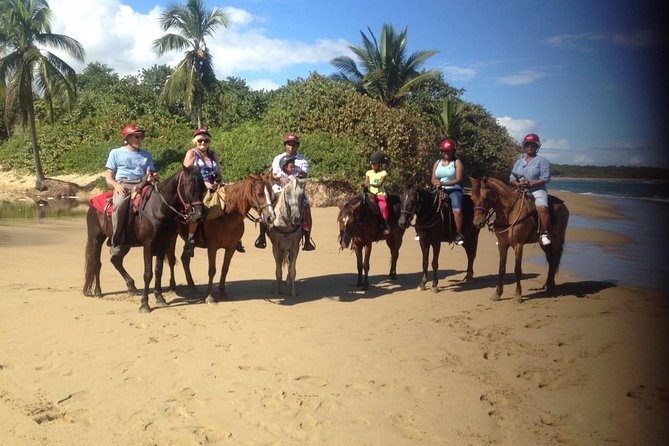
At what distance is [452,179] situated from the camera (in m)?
8.72

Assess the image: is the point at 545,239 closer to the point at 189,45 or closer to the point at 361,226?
the point at 361,226

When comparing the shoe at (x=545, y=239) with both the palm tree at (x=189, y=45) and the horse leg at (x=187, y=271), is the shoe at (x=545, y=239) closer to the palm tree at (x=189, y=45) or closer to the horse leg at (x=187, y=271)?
the horse leg at (x=187, y=271)

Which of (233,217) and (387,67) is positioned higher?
(387,67)

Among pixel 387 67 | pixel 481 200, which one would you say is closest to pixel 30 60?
pixel 387 67

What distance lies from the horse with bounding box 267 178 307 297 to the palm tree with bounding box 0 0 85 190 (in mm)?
24093

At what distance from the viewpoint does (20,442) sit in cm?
353

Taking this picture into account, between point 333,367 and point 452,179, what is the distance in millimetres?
4823

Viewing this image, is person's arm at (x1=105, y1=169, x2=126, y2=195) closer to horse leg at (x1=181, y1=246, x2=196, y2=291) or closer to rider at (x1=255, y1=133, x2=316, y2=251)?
horse leg at (x1=181, y1=246, x2=196, y2=291)

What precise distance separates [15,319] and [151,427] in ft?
11.7

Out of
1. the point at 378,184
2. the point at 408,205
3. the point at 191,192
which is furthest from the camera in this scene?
the point at 378,184

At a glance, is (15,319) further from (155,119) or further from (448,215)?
(155,119)

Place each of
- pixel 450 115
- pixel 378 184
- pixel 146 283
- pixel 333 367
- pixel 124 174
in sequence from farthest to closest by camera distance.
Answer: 1. pixel 450 115
2. pixel 378 184
3. pixel 124 174
4. pixel 146 283
5. pixel 333 367

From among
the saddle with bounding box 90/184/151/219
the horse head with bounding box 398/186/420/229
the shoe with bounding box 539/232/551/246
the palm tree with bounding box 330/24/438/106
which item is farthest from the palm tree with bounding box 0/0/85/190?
the shoe with bounding box 539/232/551/246

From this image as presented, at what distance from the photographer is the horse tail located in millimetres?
7570
